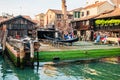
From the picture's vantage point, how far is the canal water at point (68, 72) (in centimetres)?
2033

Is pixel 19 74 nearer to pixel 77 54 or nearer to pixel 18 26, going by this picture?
pixel 77 54

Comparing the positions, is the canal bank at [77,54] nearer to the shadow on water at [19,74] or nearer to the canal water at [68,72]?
the canal water at [68,72]

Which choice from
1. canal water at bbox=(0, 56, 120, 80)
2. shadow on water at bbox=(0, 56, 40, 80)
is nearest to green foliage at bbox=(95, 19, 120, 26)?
canal water at bbox=(0, 56, 120, 80)

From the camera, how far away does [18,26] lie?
5403 centimetres

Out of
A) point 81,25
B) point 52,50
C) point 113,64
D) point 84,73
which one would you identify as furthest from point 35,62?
point 81,25

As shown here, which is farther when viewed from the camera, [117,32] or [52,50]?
[117,32]

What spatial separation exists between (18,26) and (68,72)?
33721mm

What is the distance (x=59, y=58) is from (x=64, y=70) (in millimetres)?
3084

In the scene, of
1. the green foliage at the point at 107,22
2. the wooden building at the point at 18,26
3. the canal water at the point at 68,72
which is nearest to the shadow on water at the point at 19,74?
the canal water at the point at 68,72

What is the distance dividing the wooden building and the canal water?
27.9 m

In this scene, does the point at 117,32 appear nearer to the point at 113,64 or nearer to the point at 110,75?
the point at 113,64

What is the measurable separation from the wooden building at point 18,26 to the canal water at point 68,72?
27.9 meters

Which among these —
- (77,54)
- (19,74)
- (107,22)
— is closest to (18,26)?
(107,22)

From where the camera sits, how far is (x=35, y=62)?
2505 centimetres
